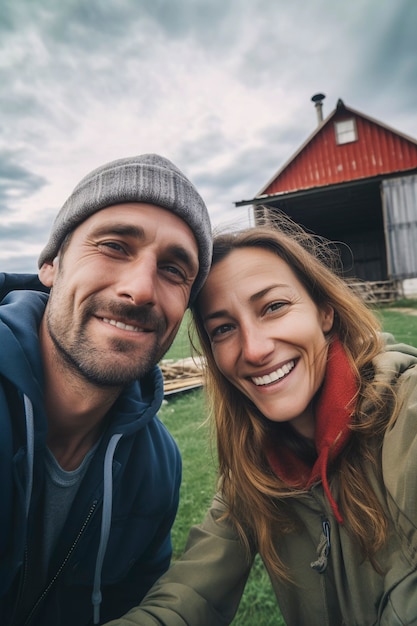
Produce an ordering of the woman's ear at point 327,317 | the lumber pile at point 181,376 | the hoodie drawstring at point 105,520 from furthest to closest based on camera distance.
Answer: the lumber pile at point 181,376
the woman's ear at point 327,317
the hoodie drawstring at point 105,520

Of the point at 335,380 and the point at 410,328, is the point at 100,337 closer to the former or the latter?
the point at 335,380

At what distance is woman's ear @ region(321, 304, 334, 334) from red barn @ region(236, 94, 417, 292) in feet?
45.4

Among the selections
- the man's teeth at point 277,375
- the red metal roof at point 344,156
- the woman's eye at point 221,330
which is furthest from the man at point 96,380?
the red metal roof at point 344,156

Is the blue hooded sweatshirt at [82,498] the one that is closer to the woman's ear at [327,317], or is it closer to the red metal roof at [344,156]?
the woman's ear at [327,317]

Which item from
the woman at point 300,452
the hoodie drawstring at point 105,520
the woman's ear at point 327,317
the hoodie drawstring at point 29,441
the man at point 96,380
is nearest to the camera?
the woman at point 300,452

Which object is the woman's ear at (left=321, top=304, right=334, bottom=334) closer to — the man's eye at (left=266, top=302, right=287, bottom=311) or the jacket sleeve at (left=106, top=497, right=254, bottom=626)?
the man's eye at (left=266, top=302, right=287, bottom=311)

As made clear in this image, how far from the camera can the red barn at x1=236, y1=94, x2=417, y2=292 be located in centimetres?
1480

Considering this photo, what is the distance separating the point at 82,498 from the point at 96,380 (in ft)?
1.89

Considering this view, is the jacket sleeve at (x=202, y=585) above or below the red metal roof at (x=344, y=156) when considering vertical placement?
below

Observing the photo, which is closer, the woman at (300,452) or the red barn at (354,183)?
the woman at (300,452)

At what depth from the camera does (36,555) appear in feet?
5.67

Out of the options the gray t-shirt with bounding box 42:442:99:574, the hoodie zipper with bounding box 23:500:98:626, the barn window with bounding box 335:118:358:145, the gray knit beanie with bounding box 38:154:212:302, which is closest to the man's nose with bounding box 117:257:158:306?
the gray knit beanie with bounding box 38:154:212:302

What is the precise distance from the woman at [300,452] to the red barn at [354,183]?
1390 cm

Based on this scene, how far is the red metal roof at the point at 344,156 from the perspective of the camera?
17.7 metres
